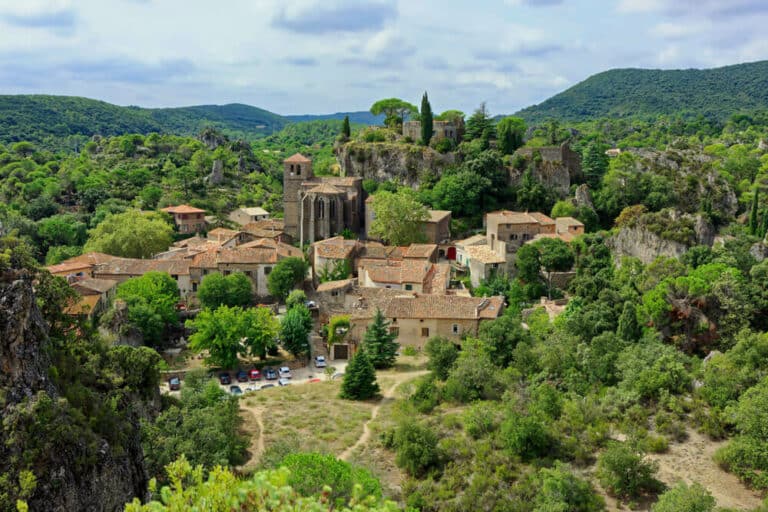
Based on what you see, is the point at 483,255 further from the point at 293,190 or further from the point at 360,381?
the point at 293,190

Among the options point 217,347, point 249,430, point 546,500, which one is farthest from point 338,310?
point 546,500

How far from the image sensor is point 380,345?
3962 cm

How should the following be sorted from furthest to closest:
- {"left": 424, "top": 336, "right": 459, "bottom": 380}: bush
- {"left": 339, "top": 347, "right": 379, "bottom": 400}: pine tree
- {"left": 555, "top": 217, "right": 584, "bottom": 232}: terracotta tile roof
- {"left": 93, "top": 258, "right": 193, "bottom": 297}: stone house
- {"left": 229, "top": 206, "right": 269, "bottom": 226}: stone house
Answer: {"left": 229, "top": 206, "right": 269, "bottom": 226}: stone house < {"left": 555, "top": 217, "right": 584, "bottom": 232}: terracotta tile roof < {"left": 93, "top": 258, "right": 193, "bottom": 297}: stone house < {"left": 424, "top": 336, "right": 459, "bottom": 380}: bush < {"left": 339, "top": 347, "right": 379, "bottom": 400}: pine tree

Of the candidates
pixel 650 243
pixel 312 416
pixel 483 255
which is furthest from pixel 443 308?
pixel 650 243

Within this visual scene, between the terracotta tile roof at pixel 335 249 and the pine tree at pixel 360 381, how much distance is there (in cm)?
1847

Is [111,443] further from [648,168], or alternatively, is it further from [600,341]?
[648,168]

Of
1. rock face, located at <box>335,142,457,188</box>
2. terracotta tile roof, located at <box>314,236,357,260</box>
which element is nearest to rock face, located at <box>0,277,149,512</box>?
terracotta tile roof, located at <box>314,236,357,260</box>

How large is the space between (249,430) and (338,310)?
618 inches

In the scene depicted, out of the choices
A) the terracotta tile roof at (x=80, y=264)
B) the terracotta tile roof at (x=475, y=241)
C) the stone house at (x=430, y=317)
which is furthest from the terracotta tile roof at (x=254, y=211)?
the stone house at (x=430, y=317)

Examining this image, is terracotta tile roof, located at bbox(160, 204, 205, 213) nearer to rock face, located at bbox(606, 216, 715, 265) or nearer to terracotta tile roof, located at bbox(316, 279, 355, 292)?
terracotta tile roof, located at bbox(316, 279, 355, 292)

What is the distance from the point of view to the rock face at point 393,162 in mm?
69938

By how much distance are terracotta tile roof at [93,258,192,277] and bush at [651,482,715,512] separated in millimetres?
39447

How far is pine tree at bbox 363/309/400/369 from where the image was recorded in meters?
39.6

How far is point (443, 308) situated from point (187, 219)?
155 feet
